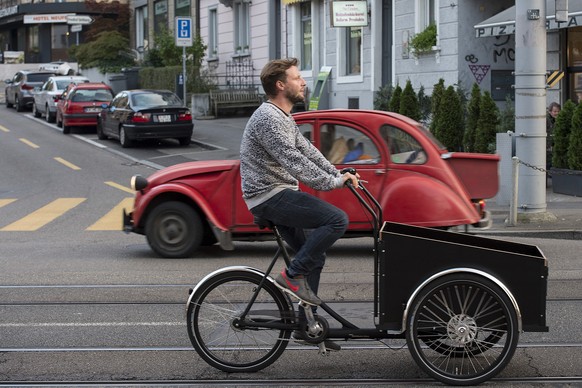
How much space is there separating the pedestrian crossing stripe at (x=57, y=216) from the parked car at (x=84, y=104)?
573 inches

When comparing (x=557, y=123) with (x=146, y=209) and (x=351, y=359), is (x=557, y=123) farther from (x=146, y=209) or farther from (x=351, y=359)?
(x=351, y=359)

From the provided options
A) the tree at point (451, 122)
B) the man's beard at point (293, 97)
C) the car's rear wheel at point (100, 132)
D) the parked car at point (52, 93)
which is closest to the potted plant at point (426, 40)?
the tree at point (451, 122)

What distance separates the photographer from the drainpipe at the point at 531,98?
13.9 m

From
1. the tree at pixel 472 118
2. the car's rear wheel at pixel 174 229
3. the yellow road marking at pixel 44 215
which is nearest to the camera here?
the car's rear wheel at pixel 174 229

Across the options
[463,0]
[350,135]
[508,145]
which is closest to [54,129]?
[463,0]

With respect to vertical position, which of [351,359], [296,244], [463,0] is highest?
[463,0]

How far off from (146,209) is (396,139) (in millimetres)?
2838

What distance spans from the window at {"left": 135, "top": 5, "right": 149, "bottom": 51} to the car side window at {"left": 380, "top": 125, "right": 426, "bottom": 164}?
43.6 m

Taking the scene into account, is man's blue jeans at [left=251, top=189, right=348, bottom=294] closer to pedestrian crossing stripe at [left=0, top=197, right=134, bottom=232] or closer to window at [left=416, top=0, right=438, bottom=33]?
pedestrian crossing stripe at [left=0, top=197, right=134, bottom=232]

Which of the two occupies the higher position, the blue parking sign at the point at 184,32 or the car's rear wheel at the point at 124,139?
the blue parking sign at the point at 184,32

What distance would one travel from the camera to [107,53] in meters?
53.2

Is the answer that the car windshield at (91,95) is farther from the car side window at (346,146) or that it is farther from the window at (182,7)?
the car side window at (346,146)

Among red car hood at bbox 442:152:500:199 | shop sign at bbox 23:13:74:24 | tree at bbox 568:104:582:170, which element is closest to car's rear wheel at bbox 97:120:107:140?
tree at bbox 568:104:582:170

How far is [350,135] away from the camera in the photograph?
11.1 m
